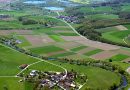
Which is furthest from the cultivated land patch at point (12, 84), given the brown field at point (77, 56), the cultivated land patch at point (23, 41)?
the cultivated land patch at point (23, 41)

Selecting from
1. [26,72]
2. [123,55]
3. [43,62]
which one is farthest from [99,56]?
[26,72]

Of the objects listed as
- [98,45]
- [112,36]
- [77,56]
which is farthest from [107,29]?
[77,56]

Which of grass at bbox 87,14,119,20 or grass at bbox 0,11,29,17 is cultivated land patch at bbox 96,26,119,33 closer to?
grass at bbox 87,14,119,20

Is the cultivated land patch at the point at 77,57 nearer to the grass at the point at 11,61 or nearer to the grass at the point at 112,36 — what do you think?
the grass at the point at 11,61

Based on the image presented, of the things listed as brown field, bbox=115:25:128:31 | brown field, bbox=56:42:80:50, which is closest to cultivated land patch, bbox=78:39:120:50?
brown field, bbox=56:42:80:50

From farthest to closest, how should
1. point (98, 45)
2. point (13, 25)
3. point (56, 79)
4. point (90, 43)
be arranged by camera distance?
point (13, 25) → point (90, 43) → point (98, 45) → point (56, 79)

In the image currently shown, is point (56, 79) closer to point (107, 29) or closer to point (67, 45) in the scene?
point (67, 45)
